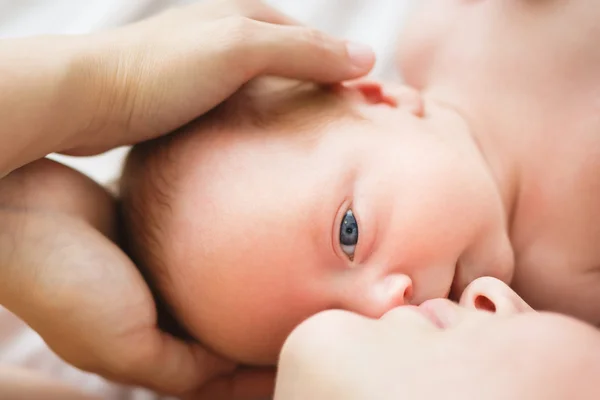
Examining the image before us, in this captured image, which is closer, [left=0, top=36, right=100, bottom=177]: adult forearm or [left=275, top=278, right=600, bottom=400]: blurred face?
[left=275, top=278, right=600, bottom=400]: blurred face

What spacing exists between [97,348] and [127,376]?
8 centimetres

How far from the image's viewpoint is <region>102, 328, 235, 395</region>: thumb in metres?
0.89

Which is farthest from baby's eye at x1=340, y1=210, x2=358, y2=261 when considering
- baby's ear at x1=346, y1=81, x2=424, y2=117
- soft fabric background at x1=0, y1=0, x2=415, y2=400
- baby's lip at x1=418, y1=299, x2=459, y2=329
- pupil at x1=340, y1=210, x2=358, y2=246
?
soft fabric background at x1=0, y1=0, x2=415, y2=400

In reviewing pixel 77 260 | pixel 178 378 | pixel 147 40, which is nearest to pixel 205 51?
pixel 147 40

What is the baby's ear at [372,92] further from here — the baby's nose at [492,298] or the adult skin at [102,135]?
the baby's nose at [492,298]

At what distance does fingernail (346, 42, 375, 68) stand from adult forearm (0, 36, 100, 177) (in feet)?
1.20

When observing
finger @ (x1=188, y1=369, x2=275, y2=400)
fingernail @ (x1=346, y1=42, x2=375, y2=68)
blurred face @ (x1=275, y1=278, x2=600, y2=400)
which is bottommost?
finger @ (x1=188, y1=369, x2=275, y2=400)

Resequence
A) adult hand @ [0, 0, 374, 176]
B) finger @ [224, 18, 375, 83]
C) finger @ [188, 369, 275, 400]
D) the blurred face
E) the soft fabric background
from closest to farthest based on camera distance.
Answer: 1. the blurred face
2. adult hand @ [0, 0, 374, 176]
3. finger @ [224, 18, 375, 83]
4. finger @ [188, 369, 275, 400]
5. the soft fabric background

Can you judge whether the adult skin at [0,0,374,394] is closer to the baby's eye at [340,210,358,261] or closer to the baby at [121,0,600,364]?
the baby at [121,0,600,364]

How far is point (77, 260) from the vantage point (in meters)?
0.84

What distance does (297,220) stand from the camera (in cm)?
85

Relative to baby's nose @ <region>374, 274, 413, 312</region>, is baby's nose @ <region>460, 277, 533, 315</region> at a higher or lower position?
higher

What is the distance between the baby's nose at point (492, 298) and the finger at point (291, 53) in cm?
37

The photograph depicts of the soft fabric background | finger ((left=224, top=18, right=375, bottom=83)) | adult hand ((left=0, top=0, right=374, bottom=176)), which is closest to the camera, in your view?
adult hand ((left=0, top=0, right=374, bottom=176))
